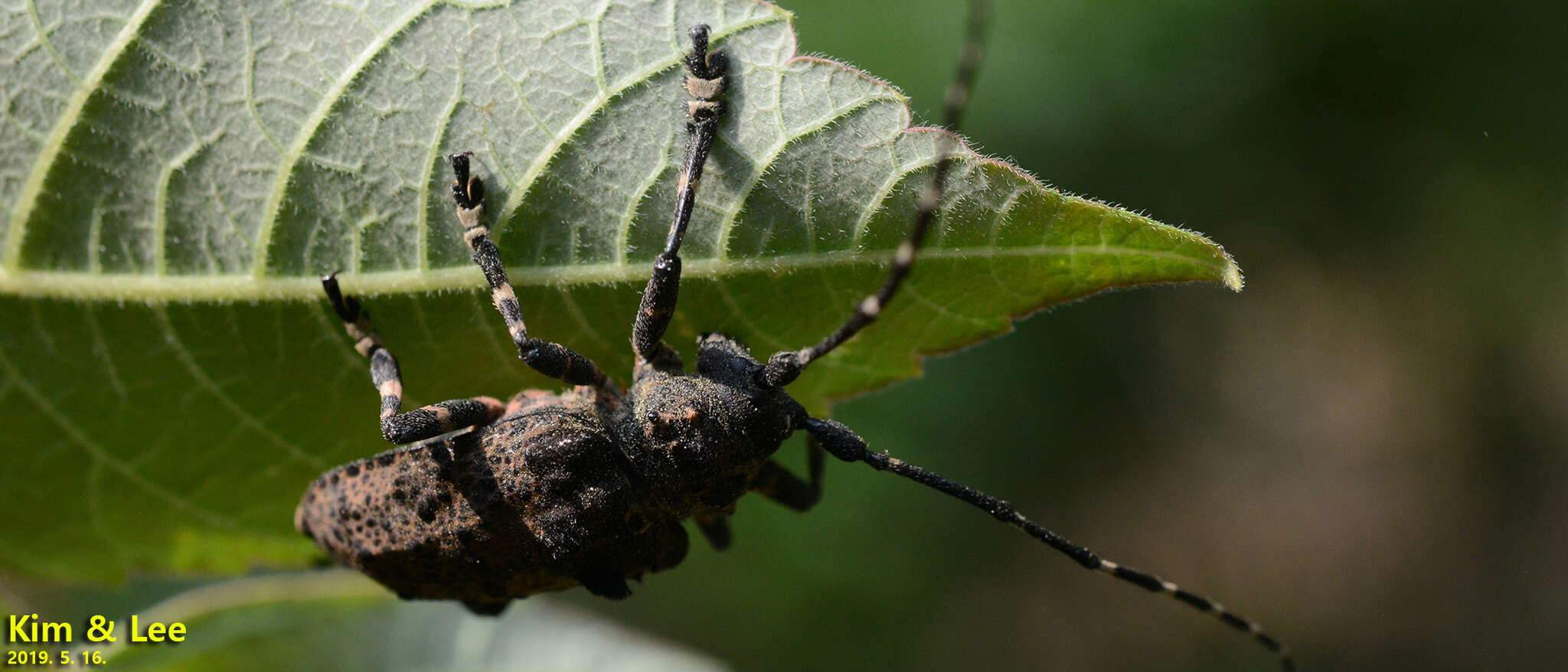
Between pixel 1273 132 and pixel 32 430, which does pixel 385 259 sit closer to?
pixel 32 430

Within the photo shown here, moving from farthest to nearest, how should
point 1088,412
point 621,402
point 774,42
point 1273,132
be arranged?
point 1088,412
point 1273,132
point 621,402
point 774,42

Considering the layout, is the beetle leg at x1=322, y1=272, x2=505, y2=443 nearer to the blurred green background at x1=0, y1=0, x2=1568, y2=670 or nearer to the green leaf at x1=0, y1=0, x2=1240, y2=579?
the green leaf at x1=0, y1=0, x2=1240, y2=579

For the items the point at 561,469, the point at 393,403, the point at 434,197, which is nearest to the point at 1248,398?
the point at 561,469

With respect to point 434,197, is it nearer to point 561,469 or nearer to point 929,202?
point 561,469

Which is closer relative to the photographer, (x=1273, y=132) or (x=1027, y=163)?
(x=1027, y=163)

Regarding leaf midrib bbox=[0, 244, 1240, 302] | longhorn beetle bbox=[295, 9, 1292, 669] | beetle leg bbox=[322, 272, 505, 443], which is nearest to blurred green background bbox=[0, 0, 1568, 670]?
longhorn beetle bbox=[295, 9, 1292, 669]

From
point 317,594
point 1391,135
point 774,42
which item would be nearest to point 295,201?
point 774,42

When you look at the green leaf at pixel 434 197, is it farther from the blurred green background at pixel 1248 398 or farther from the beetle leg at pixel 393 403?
the blurred green background at pixel 1248 398
